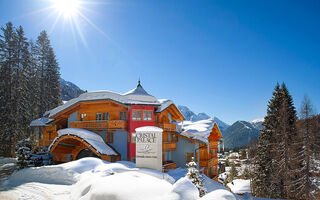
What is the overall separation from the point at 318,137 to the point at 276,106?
8437mm

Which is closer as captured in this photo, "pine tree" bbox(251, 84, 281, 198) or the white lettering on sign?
the white lettering on sign

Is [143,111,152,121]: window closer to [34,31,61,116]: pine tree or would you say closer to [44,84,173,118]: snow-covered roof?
[44,84,173,118]: snow-covered roof

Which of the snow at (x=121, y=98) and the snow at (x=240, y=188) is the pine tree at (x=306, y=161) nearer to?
the snow at (x=240, y=188)

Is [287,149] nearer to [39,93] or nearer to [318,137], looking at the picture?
[318,137]

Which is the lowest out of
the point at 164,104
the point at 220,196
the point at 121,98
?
the point at 220,196

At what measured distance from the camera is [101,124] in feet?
81.0

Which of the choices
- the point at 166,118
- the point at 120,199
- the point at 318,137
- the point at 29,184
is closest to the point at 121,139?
the point at 166,118

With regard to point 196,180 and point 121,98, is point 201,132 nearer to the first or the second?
point 121,98

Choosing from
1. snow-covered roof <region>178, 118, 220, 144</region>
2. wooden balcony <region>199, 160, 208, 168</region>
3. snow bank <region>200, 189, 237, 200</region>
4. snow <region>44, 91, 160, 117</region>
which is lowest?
wooden balcony <region>199, 160, 208, 168</region>

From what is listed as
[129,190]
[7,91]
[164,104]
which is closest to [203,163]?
[164,104]

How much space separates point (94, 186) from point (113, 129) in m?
16.0

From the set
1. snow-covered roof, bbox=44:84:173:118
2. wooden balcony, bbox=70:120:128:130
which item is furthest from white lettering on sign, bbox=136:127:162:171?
snow-covered roof, bbox=44:84:173:118

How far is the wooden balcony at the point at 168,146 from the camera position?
25047 mm

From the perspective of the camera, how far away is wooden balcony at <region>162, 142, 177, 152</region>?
25.0 m
